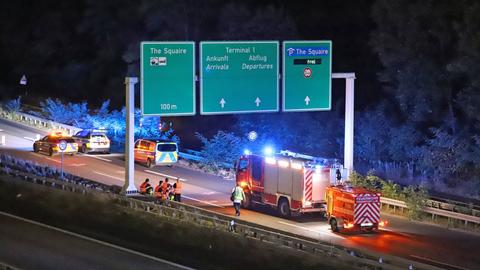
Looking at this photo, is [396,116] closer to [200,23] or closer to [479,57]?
[479,57]

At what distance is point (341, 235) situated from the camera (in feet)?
81.9

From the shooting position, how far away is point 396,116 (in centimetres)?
4634

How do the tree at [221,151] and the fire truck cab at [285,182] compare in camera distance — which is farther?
the tree at [221,151]

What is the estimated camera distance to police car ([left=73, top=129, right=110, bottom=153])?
43.1 meters

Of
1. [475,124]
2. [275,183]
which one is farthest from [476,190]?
[275,183]

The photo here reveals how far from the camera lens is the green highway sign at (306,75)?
30.4 meters

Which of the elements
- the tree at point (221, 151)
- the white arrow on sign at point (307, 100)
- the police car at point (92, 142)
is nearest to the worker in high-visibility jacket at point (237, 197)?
the white arrow on sign at point (307, 100)

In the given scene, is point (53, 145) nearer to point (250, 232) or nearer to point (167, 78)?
point (167, 78)

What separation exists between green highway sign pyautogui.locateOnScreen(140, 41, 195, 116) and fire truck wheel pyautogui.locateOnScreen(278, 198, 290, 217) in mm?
4879

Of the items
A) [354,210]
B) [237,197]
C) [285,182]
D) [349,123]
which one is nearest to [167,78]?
[237,197]

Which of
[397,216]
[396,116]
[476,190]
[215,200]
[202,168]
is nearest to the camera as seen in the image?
[397,216]

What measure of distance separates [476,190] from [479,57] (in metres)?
6.57

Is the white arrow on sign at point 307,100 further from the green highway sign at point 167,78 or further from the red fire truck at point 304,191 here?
the green highway sign at point 167,78

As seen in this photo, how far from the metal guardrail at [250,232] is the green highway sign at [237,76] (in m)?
5.64
